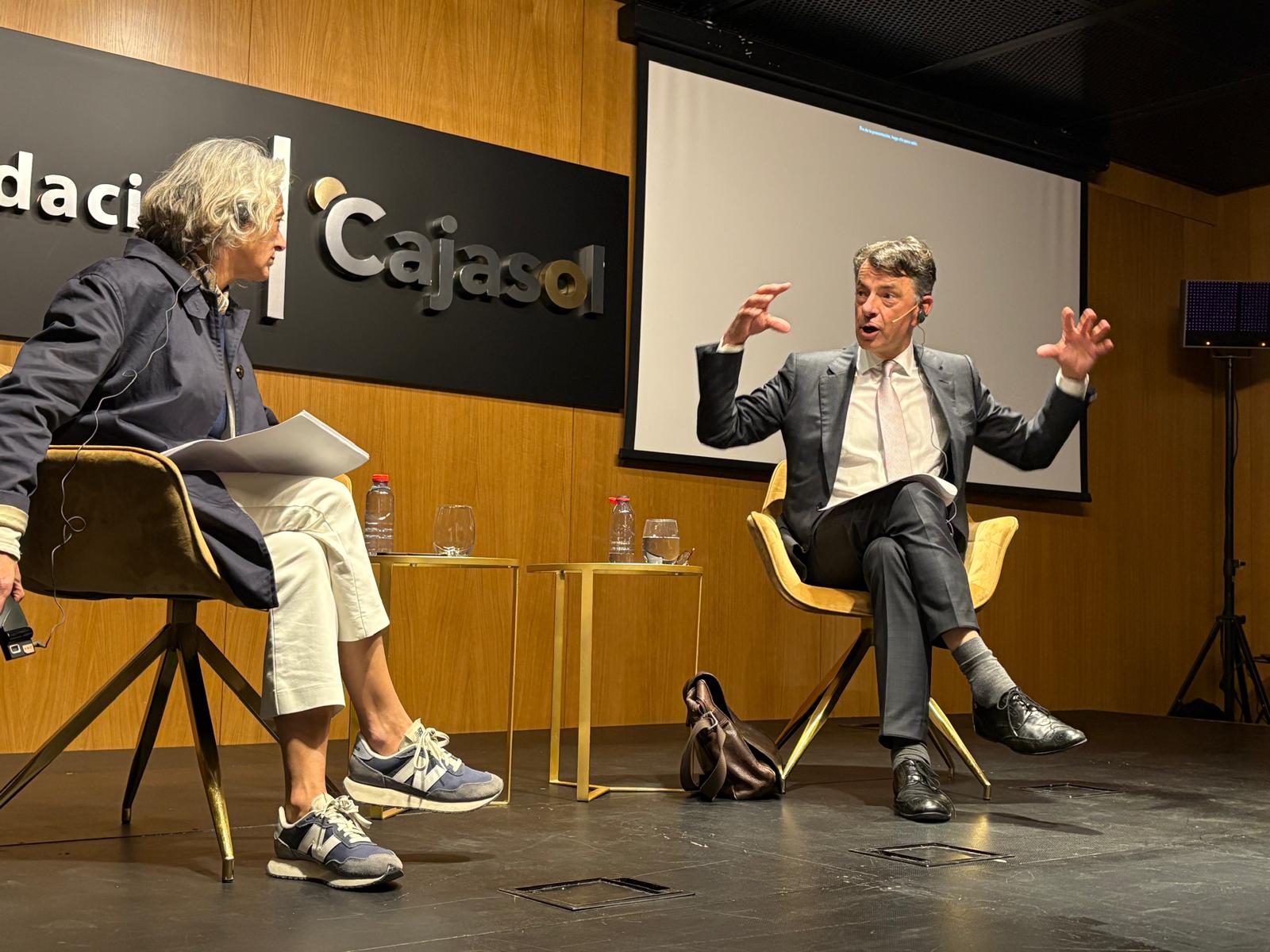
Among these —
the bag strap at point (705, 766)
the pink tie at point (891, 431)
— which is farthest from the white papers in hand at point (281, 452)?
the pink tie at point (891, 431)

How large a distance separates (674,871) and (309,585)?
0.74 meters

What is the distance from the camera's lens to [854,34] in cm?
528

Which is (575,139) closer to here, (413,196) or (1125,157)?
(413,196)

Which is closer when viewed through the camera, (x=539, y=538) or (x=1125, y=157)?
(x=539, y=538)

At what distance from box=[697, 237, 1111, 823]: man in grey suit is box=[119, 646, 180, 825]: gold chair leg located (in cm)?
136

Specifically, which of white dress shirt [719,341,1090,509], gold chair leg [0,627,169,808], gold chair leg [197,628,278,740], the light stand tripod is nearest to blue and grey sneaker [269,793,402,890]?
gold chair leg [197,628,278,740]

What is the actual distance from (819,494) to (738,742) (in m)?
0.65

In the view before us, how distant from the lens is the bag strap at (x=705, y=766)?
3031 millimetres

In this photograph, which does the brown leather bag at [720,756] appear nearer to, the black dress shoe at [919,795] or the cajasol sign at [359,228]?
the black dress shoe at [919,795]

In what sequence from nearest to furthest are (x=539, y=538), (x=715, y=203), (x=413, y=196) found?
(x=413, y=196) → (x=539, y=538) → (x=715, y=203)

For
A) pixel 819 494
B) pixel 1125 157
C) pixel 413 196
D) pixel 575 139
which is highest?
pixel 1125 157

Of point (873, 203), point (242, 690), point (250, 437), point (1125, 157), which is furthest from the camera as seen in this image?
point (1125, 157)

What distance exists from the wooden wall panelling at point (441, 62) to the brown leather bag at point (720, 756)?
2.26 metres

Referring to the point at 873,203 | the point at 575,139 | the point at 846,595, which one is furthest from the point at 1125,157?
the point at 846,595
